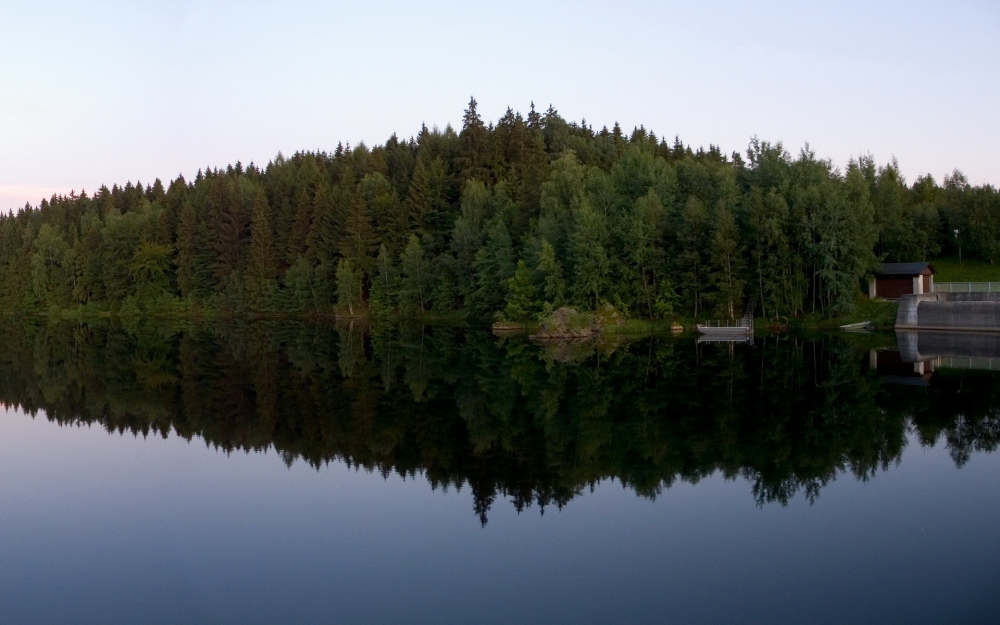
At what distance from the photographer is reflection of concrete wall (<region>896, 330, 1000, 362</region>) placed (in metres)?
40.3

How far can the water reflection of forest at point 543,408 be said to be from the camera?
771 inches

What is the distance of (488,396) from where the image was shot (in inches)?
1197

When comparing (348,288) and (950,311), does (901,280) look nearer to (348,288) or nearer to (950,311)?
(950,311)

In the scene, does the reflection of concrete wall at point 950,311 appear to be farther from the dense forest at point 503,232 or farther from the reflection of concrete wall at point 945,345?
the dense forest at point 503,232

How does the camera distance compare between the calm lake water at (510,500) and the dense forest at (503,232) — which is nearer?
the calm lake water at (510,500)

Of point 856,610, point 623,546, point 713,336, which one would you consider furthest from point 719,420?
point 713,336

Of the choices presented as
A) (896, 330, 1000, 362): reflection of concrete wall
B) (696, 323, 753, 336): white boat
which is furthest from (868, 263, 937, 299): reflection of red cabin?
(696, 323, 753, 336): white boat

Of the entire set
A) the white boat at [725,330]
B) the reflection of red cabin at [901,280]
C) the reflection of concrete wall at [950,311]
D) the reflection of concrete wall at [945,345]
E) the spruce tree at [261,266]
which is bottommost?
the reflection of concrete wall at [945,345]

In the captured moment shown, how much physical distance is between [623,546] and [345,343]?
43.3m

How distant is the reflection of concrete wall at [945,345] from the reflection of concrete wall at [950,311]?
0.86 m

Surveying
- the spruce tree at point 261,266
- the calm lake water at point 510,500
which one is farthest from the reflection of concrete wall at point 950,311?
the spruce tree at point 261,266

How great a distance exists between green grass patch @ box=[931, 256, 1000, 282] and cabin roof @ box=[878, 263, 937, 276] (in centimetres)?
864

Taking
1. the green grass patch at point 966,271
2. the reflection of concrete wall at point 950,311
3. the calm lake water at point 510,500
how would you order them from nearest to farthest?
the calm lake water at point 510,500, the reflection of concrete wall at point 950,311, the green grass patch at point 966,271

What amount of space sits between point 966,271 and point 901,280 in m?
13.2
